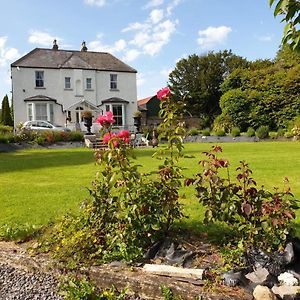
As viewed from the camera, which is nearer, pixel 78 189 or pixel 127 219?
pixel 127 219

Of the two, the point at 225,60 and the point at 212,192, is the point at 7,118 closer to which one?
the point at 225,60

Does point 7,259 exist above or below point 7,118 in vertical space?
below

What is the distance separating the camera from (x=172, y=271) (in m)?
3.40

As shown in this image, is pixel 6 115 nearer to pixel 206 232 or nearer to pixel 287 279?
pixel 206 232

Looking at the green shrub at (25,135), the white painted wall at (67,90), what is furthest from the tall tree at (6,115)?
the green shrub at (25,135)

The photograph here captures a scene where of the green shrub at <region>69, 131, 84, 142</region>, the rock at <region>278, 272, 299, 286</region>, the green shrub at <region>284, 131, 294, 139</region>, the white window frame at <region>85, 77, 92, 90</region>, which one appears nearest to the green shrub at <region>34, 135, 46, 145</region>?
the green shrub at <region>69, 131, 84, 142</region>

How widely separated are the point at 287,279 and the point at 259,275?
237mm

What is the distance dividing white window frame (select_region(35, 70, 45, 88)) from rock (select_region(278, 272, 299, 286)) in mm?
33248

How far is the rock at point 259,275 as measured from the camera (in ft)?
10.3

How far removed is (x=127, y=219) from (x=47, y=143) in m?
19.9

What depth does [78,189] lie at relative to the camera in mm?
7301

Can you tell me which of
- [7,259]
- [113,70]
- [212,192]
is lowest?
[7,259]

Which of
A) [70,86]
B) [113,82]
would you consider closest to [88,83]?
[70,86]

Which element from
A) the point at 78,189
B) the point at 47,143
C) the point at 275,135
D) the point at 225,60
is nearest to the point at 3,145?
the point at 47,143
